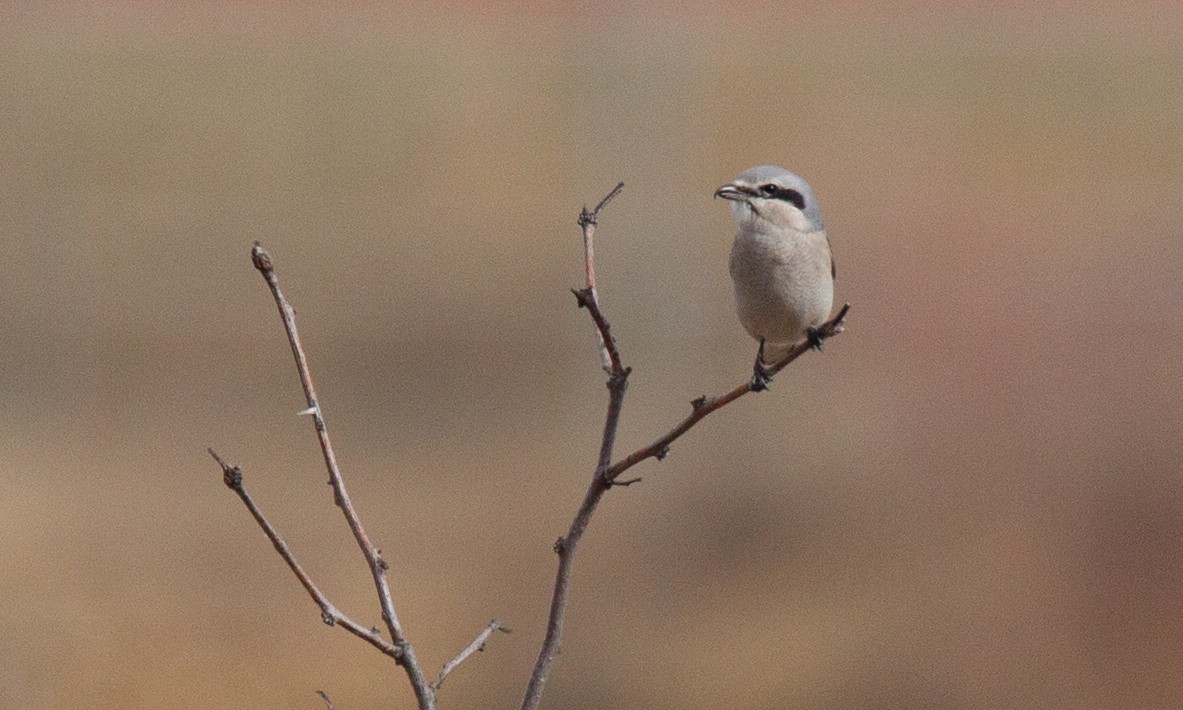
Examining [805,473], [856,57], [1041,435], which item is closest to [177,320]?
[805,473]

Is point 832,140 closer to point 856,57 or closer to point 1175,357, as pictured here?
point 856,57

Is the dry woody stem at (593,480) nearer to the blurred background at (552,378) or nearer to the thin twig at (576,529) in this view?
the thin twig at (576,529)

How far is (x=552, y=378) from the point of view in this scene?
7.15 meters

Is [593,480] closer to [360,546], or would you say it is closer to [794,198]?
[360,546]

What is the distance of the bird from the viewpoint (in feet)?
7.62

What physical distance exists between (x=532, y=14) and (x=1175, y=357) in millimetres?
6290

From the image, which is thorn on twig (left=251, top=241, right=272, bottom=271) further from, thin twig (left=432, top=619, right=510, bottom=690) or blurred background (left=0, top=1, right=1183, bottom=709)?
blurred background (left=0, top=1, right=1183, bottom=709)

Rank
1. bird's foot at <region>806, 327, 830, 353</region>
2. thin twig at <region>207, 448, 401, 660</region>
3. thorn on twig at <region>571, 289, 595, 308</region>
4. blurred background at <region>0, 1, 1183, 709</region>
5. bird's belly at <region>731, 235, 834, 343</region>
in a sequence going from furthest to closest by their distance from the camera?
1. blurred background at <region>0, 1, 1183, 709</region>
2. bird's belly at <region>731, 235, 834, 343</region>
3. bird's foot at <region>806, 327, 830, 353</region>
4. thorn on twig at <region>571, 289, 595, 308</region>
5. thin twig at <region>207, 448, 401, 660</region>

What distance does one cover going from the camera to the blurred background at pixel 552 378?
5.03 metres

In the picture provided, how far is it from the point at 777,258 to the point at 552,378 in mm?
4852

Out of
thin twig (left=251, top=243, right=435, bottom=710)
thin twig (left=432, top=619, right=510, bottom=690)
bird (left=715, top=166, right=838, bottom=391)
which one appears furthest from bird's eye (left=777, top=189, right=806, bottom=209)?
thin twig (left=251, top=243, right=435, bottom=710)

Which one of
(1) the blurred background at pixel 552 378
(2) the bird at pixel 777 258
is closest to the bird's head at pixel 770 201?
(2) the bird at pixel 777 258

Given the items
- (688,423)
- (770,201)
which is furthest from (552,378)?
(688,423)

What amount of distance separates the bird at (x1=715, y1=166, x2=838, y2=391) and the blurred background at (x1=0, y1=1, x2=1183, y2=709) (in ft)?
9.22
